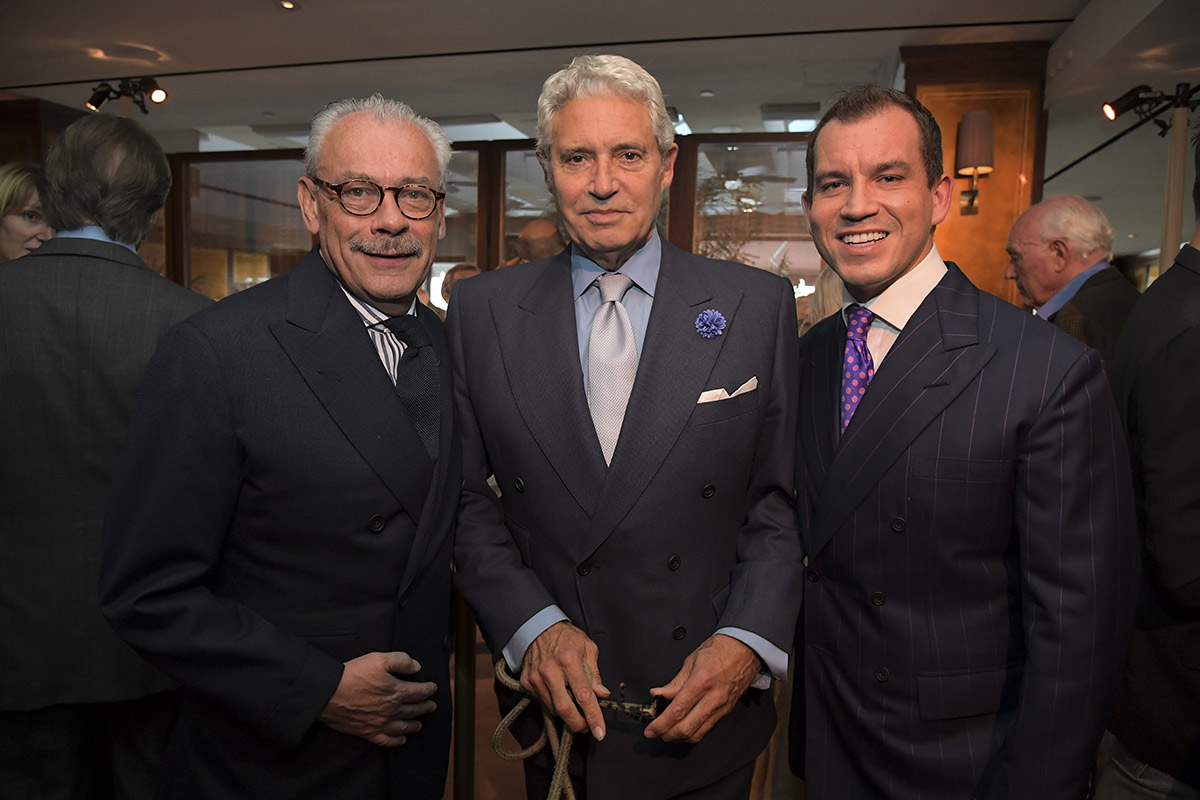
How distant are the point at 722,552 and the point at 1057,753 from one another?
60cm

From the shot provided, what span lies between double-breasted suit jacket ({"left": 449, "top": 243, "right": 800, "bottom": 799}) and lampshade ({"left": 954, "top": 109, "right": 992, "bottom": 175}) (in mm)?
5509

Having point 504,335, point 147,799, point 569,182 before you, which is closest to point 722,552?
point 504,335

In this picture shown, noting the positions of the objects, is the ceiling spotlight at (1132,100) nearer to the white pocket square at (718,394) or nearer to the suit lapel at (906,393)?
the suit lapel at (906,393)

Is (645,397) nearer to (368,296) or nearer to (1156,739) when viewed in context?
(368,296)

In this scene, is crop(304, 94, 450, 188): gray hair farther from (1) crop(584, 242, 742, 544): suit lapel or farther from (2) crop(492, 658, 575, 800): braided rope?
(2) crop(492, 658, 575, 800): braided rope

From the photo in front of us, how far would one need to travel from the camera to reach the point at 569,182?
1.51 m

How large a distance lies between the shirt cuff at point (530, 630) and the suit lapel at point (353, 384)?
0.27 metres

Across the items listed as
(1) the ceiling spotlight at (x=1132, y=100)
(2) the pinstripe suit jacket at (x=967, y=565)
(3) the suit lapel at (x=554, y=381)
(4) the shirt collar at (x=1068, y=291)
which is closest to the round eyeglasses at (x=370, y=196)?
(3) the suit lapel at (x=554, y=381)

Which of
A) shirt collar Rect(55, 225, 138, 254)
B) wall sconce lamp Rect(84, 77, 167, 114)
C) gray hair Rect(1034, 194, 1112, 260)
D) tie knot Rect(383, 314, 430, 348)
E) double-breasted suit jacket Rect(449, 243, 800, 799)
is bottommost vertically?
double-breasted suit jacket Rect(449, 243, 800, 799)

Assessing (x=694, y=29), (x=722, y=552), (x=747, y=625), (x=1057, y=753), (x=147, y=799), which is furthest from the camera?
(x=694, y=29)

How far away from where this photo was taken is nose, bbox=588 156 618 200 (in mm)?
1466

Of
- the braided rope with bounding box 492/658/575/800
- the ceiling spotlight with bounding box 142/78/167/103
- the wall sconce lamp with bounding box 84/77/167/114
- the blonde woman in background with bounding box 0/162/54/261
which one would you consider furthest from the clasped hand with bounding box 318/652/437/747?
the ceiling spotlight with bounding box 142/78/167/103

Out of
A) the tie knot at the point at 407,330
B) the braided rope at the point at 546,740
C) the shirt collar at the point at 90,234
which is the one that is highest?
the shirt collar at the point at 90,234

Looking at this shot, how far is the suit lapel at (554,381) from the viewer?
4.54ft
